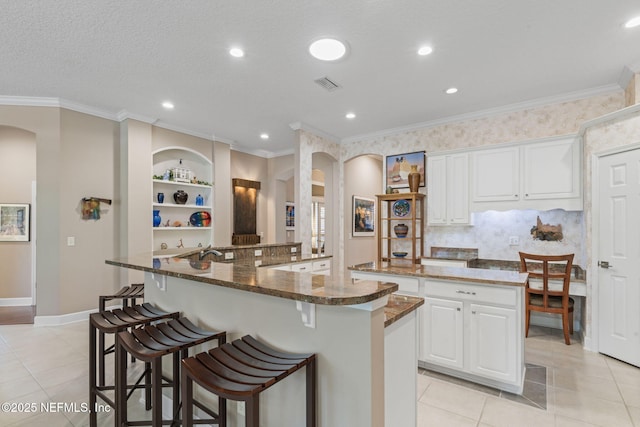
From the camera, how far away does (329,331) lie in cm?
135

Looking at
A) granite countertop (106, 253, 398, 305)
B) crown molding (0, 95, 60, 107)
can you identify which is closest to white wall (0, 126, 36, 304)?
crown molding (0, 95, 60, 107)

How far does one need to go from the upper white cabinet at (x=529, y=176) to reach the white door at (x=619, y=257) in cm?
43

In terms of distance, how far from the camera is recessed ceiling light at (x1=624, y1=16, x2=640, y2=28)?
248 centimetres

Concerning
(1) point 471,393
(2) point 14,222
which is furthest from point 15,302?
(1) point 471,393

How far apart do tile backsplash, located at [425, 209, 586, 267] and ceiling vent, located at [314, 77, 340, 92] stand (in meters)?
2.72

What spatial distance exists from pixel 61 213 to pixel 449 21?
5.01 meters

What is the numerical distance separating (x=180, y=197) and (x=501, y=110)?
17.2ft

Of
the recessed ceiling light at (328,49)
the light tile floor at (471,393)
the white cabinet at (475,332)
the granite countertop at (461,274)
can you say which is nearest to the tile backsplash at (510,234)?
the light tile floor at (471,393)

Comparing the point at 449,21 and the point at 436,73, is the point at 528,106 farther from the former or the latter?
the point at 449,21

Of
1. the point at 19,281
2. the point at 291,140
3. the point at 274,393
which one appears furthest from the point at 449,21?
the point at 19,281

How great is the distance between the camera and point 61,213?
13.4ft

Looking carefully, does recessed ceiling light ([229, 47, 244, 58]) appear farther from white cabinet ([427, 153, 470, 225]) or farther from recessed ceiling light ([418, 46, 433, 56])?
white cabinet ([427, 153, 470, 225])

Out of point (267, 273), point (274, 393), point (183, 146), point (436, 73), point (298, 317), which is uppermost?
point (436, 73)

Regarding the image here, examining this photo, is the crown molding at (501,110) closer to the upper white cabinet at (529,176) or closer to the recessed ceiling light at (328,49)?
the upper white cabinet at (529,176)
